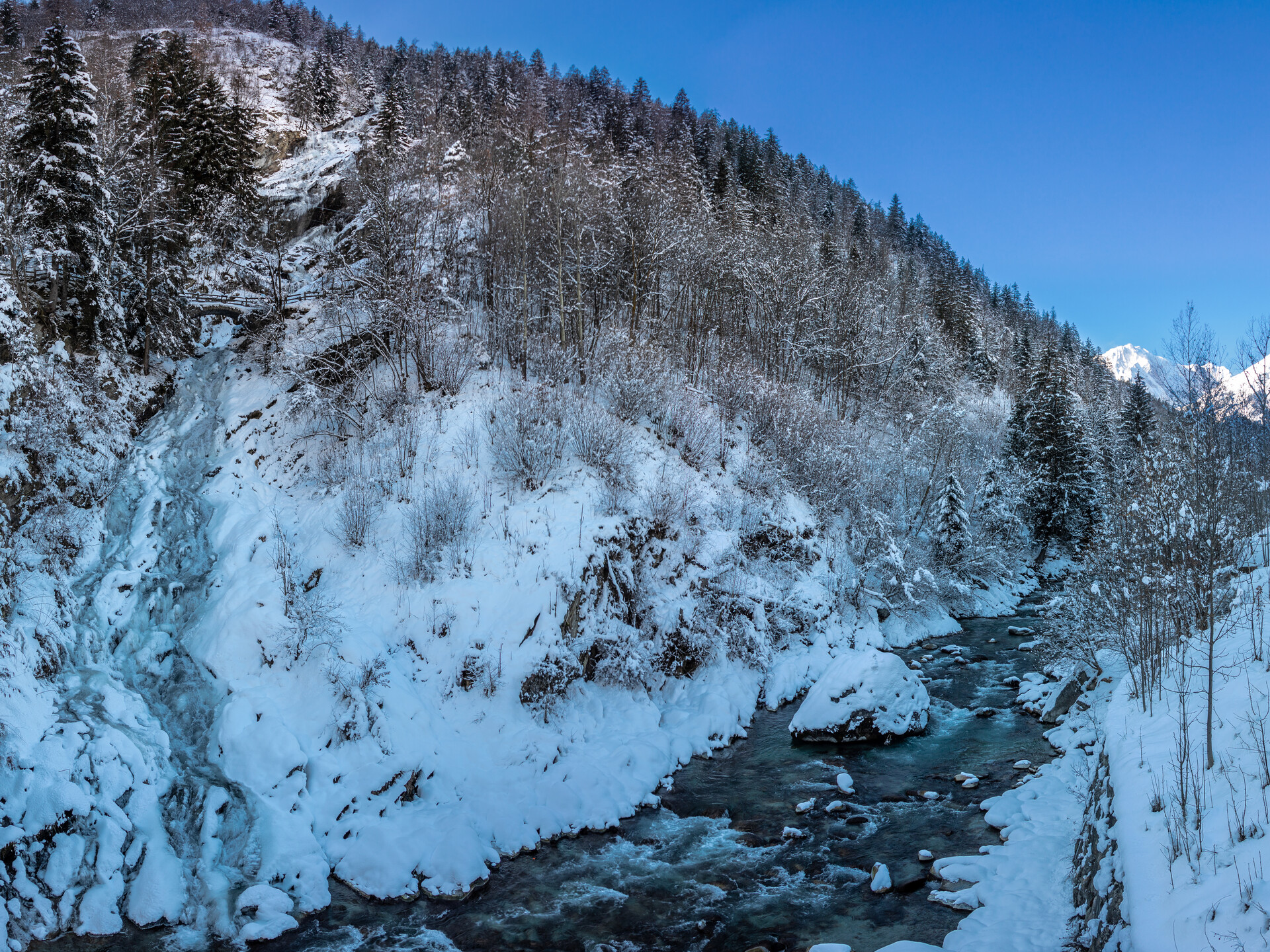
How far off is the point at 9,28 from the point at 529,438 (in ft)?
200

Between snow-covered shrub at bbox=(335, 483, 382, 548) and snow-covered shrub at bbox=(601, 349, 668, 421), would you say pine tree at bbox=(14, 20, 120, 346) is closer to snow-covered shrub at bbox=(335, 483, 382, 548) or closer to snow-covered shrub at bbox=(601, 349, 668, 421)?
snow-covered shrub at bbox=(335, 483, 382, 548)

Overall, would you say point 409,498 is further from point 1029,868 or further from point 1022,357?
point 1022,357

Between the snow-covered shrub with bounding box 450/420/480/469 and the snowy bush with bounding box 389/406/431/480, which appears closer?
the snowy bush with bounding box 389/406/431/480

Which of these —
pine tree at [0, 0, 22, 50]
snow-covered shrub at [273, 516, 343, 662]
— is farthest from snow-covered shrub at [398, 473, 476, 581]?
pine tree at [0, 0, 22, 50]

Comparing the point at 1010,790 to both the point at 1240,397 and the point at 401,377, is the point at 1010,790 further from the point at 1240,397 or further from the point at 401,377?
the point at 401,377

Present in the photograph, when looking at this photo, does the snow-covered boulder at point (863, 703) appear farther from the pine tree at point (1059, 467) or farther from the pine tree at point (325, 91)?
the pine tree at point (325, 91)

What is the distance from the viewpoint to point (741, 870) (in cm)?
915

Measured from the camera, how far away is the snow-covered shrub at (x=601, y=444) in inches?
680

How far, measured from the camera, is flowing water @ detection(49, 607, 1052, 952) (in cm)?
775

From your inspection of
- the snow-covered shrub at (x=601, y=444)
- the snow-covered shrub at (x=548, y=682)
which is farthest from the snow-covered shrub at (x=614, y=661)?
the snow-covered shrub at (x=601, y=444)

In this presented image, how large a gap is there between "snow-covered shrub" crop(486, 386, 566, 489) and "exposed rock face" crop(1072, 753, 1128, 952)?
12.3 m

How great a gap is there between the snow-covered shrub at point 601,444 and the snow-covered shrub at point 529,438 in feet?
1.32

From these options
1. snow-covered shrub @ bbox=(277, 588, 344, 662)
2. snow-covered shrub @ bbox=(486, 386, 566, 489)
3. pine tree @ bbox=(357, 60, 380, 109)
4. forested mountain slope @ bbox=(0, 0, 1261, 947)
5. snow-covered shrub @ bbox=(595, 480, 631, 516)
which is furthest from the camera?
pine tree @ bbox=(357, 60, 380, 109)

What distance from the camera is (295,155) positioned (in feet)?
136
